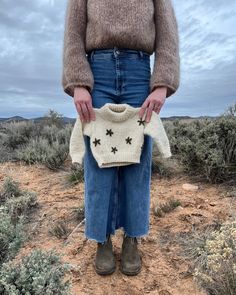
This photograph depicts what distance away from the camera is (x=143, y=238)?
3.71 metres

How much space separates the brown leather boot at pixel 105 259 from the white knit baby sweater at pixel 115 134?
2.01ft

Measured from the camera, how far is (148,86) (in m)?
3.06

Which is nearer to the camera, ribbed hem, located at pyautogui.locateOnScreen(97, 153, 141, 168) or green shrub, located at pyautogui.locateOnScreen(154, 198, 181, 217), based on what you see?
ribbed hem, located at pyautogui.locateOnScreen(97, 153, 141, 168)

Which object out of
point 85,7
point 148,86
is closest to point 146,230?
point 148,86

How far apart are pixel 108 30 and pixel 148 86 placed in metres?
0.45

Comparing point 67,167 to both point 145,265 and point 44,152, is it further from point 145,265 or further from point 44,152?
point 145,265

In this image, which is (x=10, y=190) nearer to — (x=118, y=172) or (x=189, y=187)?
(x=189, y=187)

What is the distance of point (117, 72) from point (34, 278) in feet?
4.52


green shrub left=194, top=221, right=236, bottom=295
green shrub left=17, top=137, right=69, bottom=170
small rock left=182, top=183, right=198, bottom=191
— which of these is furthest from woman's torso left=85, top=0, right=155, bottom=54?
green shrub left=17, top=137, right=69, bottom=170

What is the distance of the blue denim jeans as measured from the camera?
9.68ft

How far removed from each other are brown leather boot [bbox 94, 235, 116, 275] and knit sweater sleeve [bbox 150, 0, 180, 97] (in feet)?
3.64

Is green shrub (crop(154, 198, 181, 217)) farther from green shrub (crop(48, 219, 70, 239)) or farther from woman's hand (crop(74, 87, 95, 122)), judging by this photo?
woman's hand (crop(74, 87, 95, 122))

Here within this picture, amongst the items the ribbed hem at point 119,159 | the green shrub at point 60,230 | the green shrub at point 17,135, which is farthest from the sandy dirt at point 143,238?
Result: the green shrub at point 17,135

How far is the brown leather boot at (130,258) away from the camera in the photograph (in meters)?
3.18
